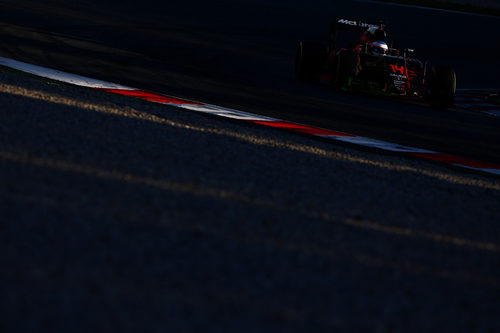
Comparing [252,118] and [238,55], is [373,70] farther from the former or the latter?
[238,55]

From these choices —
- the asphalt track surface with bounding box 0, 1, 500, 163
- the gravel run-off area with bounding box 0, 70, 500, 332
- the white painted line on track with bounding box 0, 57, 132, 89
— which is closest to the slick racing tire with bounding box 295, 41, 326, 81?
the asphalt track surface with bounding box 0, 1, 500, 163

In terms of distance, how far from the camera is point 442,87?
8.70m

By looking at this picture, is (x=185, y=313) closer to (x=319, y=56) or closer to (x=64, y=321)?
(x=64, y=321)

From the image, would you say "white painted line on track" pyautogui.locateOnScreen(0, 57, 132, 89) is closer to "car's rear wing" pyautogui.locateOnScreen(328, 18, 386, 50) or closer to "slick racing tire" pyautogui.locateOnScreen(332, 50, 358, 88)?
"slick racing tire" pyautogui.locateOnScreen(332, 50, 358, 88)

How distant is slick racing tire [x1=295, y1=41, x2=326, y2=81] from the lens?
375 inches

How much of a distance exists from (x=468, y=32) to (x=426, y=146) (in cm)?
1475

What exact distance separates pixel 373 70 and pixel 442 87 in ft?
2.94

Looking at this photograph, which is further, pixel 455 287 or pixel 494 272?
pixel 494 272

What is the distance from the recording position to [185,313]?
244cm

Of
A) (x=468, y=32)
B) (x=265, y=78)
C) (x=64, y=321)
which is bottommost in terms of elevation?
(x=64, y=321)

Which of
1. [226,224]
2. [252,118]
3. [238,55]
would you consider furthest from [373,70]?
[226,224]

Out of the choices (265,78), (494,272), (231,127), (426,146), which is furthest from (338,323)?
(265,78)

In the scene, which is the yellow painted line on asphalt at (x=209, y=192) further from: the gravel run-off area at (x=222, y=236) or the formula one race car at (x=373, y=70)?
the formula one race car at (x=373, y=70)

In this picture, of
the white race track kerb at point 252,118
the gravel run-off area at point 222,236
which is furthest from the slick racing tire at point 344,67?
the gravel run-off area at point 222,236
